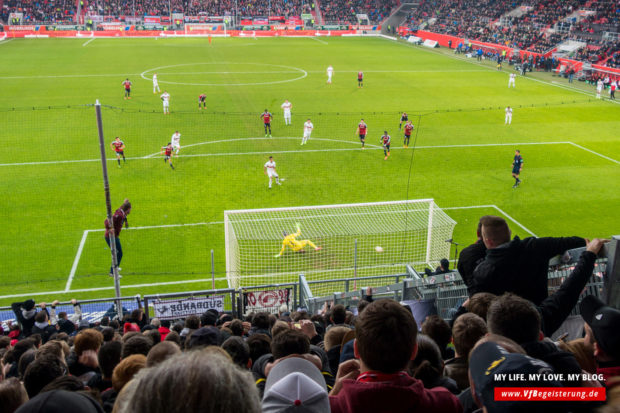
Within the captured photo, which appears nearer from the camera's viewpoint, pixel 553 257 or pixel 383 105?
pixel 553 257

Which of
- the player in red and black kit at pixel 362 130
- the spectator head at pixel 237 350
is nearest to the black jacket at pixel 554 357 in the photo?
the spectator head at pixel 237 350

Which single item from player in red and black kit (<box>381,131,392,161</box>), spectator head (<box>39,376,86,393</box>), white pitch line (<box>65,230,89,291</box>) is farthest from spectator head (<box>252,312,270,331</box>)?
player in red and black kit (<box>381,131,392,161</box>)

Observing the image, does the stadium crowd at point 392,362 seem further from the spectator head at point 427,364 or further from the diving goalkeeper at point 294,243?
the diving goalkeeper at point 294,243

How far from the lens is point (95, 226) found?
59.3ft

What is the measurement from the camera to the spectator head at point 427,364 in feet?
12.5

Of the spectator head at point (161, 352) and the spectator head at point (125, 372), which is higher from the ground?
the spectator head at point (161, 352)

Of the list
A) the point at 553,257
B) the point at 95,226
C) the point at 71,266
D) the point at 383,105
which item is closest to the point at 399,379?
the point at 553,257

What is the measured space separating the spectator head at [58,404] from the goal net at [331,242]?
40.3ft

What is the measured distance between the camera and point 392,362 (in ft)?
9.70

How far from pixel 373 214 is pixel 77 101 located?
2479cm

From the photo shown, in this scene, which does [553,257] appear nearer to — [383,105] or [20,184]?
[20,184]

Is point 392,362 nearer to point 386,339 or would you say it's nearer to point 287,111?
point 386,339

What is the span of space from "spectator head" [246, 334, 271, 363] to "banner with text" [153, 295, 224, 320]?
538cm

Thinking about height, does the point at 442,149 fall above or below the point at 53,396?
below
